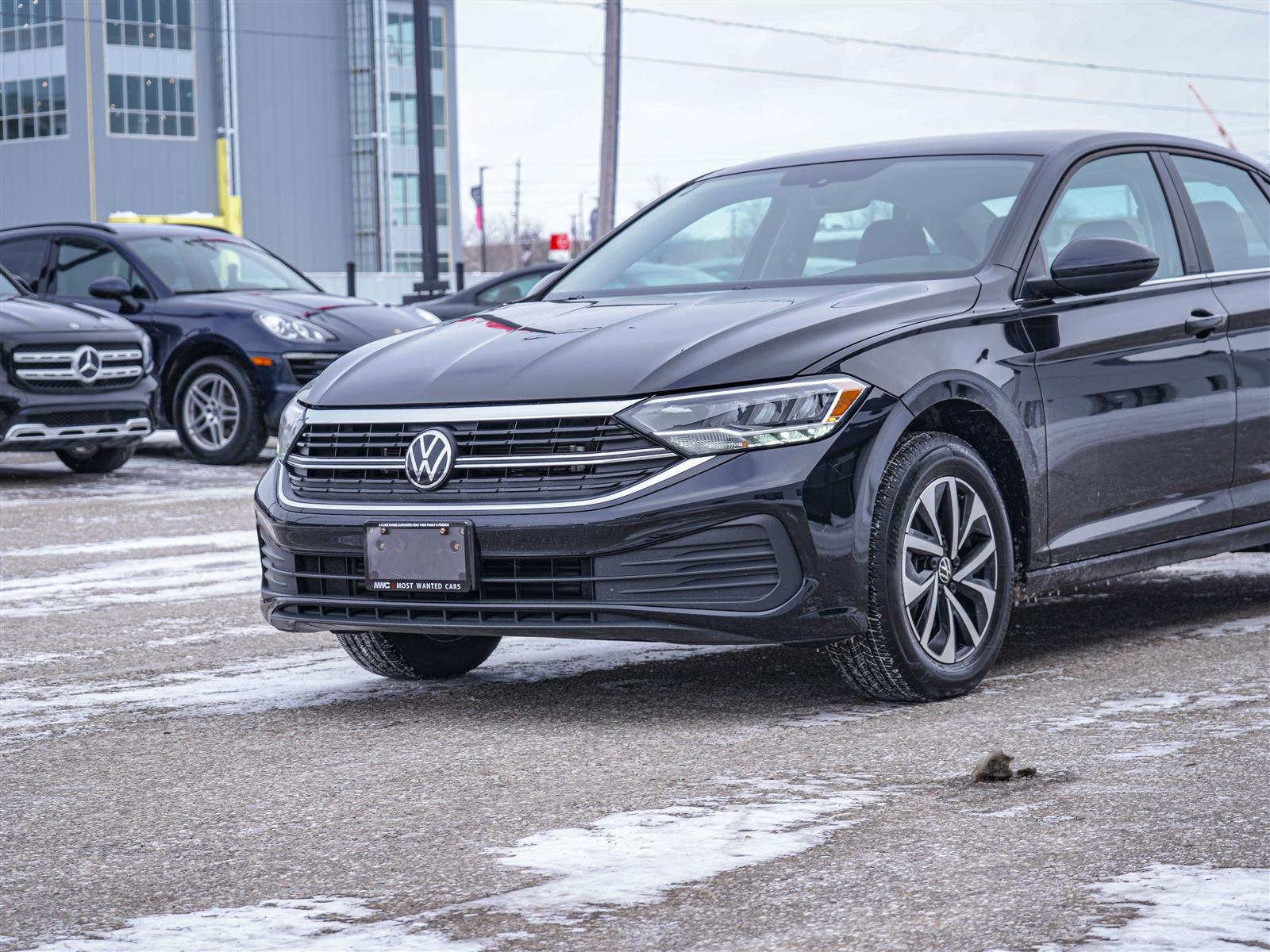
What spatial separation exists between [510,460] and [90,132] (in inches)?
2342

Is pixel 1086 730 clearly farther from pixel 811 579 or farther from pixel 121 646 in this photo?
pixel 121 646

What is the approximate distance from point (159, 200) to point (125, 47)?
4.89 m

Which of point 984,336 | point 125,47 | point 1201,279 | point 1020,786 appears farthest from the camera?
point 125,47

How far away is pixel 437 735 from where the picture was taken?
5.01 m

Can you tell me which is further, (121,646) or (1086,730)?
(121,646)

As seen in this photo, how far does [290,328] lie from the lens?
14117mm

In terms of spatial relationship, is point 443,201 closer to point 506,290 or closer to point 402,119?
point 402,119

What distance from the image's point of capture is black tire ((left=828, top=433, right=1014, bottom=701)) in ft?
16.4

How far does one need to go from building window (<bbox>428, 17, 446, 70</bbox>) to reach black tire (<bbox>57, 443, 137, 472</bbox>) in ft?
188

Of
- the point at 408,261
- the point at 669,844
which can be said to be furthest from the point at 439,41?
the point at 669,844

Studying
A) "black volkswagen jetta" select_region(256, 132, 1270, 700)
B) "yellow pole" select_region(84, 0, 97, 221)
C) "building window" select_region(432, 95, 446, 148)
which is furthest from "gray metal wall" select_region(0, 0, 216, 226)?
"black volkswagen jetta" select_region(256, 132, 1270, 700)

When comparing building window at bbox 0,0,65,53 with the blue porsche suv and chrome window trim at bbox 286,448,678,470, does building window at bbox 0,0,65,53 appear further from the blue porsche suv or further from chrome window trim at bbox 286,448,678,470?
chrome window trim at bbox 286,448,678,470

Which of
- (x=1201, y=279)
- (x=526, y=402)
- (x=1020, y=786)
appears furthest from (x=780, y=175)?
(x=1020, y=786)

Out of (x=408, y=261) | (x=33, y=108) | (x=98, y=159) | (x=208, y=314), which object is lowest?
(x=208, y=314)
